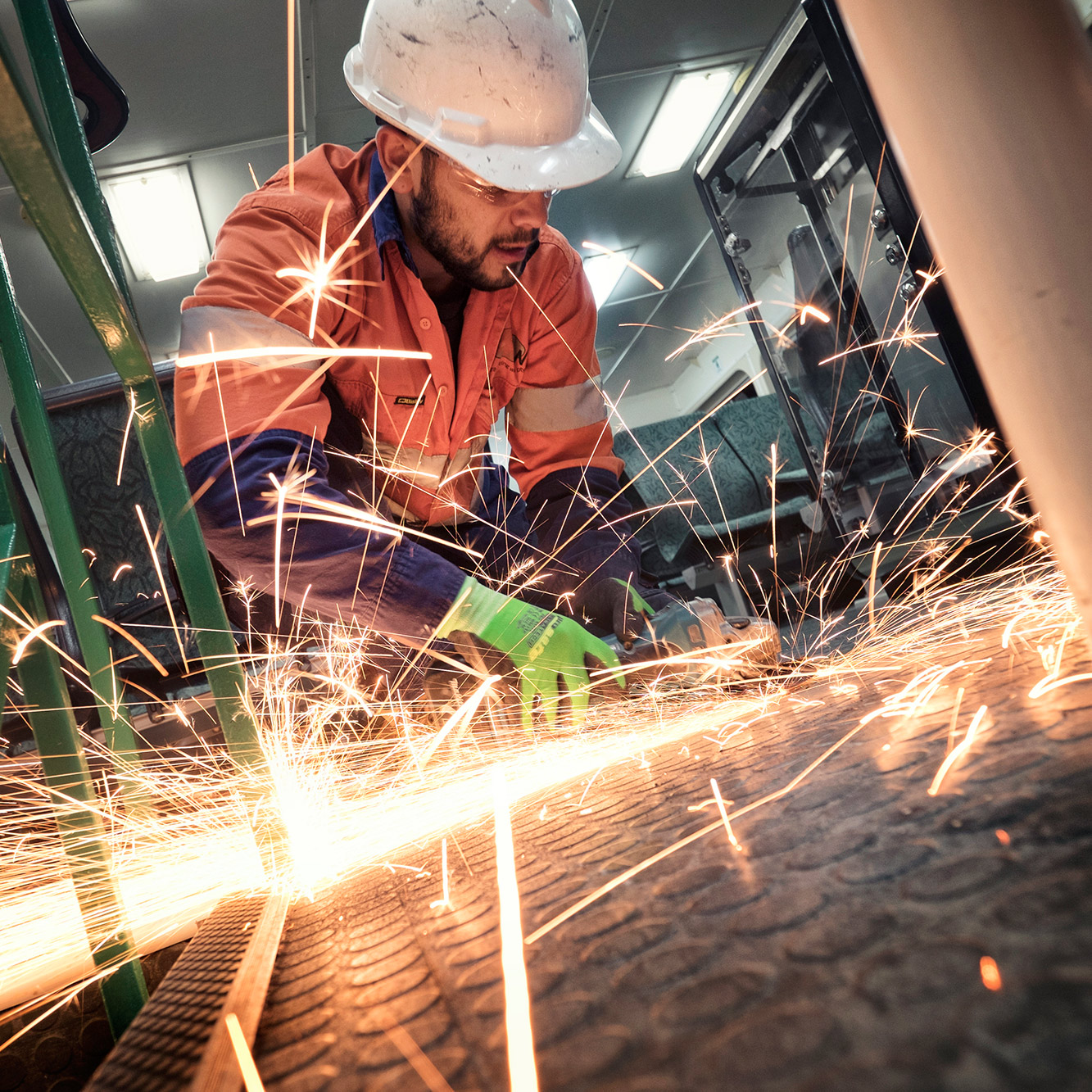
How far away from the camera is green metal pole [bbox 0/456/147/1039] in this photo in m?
1.12

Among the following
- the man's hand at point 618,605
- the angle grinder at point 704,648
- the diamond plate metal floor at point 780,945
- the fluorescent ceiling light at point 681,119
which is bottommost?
the diamond plate metal floor at point 780,945

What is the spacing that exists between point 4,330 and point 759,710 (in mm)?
1330

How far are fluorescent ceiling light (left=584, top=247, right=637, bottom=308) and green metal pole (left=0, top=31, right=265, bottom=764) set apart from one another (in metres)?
5.88

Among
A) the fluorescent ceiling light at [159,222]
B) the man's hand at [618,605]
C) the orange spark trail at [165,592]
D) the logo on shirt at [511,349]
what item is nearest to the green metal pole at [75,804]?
the orange spark trail at [165,592]

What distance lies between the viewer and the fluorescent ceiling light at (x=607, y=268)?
684 cm

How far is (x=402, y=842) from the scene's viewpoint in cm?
115

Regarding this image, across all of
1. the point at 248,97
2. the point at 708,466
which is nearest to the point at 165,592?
the point at 248,97

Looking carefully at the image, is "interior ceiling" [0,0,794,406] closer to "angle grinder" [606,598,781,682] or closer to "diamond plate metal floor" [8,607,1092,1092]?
"angle grinder" [606,598,781,682]

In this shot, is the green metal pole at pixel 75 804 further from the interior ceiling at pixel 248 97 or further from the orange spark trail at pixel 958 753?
the interior ceiling at pixel 248 97

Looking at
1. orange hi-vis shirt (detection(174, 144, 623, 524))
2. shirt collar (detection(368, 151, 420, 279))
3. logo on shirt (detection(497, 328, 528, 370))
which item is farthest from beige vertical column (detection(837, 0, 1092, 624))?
logo on shirt (detection(497, 328, 528, 370))

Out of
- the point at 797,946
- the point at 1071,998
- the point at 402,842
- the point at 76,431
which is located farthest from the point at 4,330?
the point at 76,431

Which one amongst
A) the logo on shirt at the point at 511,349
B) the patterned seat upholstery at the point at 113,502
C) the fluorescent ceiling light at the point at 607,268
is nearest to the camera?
the logo on shirt at the point at 511,349

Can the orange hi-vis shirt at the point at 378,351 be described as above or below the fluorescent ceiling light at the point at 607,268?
below

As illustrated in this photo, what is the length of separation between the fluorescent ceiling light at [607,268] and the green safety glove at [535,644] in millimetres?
5489
